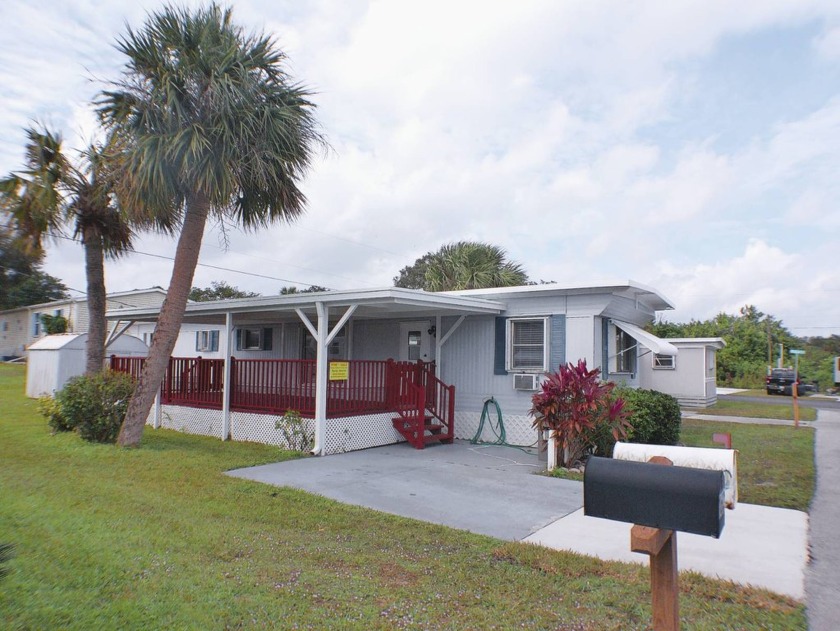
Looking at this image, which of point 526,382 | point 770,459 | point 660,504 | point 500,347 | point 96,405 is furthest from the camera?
point 500,347

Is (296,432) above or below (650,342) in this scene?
below

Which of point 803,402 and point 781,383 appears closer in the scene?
point 803,402

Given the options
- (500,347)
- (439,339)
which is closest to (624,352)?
(500,347)

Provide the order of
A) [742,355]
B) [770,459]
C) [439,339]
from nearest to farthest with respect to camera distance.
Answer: [770,459], [439,339], [742,355]

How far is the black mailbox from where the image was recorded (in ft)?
7.57

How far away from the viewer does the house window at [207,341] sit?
2175 centimetres

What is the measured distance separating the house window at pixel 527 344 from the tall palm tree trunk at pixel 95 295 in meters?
8.52

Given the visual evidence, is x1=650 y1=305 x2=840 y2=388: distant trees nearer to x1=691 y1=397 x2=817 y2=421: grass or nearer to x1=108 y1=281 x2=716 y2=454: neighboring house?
x1=691 y1=397 x2=817 y2=421: grass

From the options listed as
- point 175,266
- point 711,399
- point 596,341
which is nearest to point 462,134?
point 596,341

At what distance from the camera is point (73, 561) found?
413 centimetres

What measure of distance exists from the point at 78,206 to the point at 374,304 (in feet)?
21.6

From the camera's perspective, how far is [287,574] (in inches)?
171

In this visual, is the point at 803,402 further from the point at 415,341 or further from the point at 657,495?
the point at 657,495

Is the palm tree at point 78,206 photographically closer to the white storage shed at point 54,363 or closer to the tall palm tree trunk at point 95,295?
the tall palm tree trunk at point 95,295
